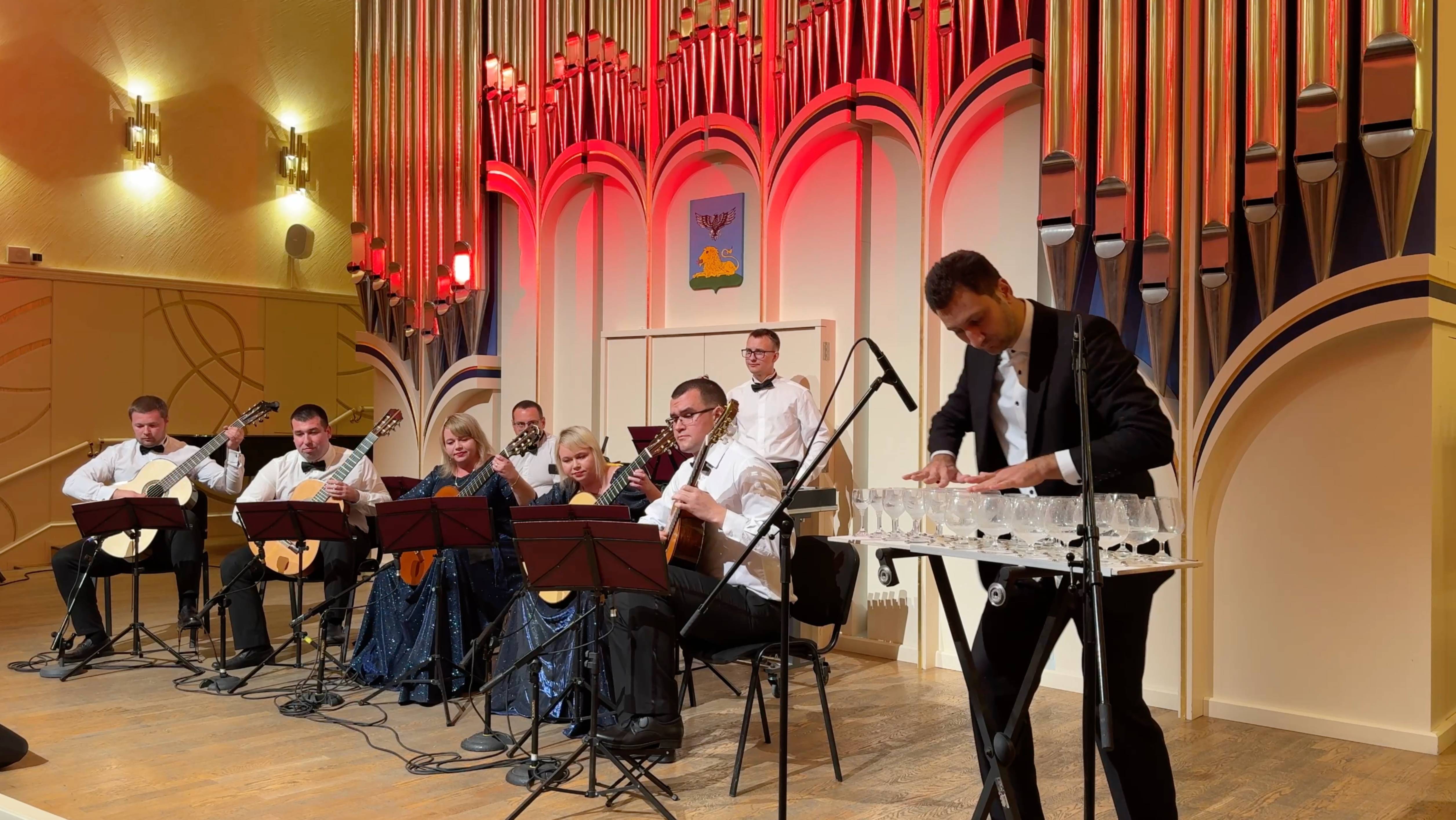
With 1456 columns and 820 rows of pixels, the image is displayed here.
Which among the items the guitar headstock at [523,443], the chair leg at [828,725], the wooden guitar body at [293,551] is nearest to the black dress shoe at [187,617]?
the wooden guitar body at [293,551]

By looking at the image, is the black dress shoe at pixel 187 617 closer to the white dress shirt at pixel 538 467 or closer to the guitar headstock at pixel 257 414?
the guitar headstock at pixel 257 414

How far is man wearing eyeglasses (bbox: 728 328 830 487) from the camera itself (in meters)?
6.70

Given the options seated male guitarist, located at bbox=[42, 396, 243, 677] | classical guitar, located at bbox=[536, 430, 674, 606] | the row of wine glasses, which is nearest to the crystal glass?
the row of wine glasses

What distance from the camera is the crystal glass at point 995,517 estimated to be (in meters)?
2.76

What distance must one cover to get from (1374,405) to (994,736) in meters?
2.93

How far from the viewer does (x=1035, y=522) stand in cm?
272

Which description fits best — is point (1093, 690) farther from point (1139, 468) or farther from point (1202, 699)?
point (1202, 699)

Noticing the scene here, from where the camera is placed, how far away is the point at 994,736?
2.85 meters

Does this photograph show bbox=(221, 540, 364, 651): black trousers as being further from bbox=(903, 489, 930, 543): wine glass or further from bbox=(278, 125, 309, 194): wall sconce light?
bbox=(278, 125, 309, 194): wall sconce light

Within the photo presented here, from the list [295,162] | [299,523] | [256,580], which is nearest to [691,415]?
[299,523]

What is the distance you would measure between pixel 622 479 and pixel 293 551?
2188mm

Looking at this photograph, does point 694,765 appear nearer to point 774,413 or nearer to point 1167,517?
point 1167,517

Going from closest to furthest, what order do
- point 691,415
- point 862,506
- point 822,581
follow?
point 862,506 < point 822,581 < point 691,415

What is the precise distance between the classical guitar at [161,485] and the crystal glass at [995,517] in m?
4.99
